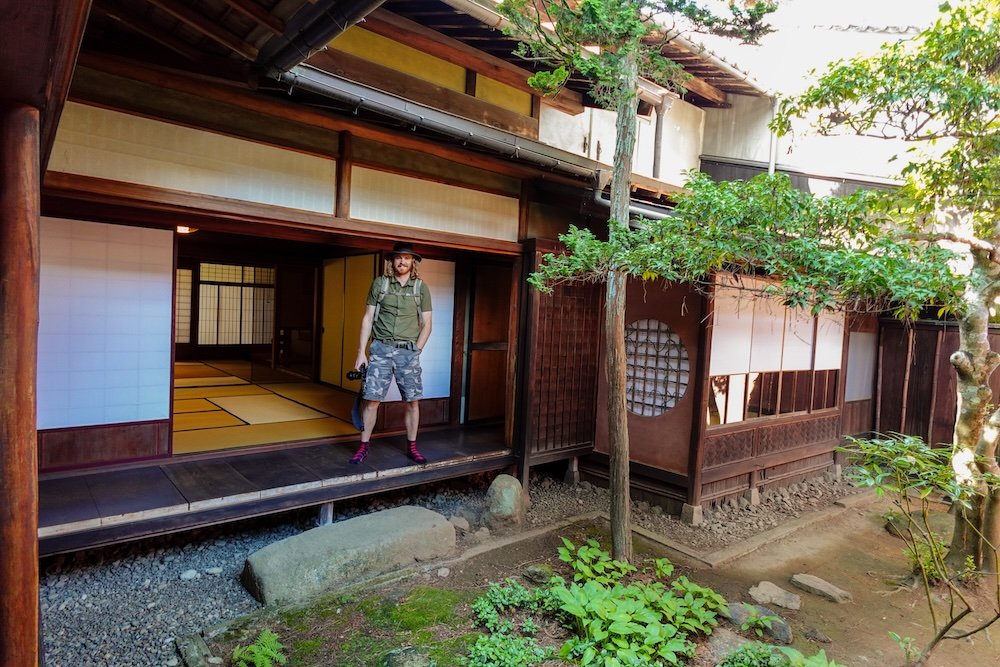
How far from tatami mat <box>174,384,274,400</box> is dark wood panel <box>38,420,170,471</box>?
3.10 meters

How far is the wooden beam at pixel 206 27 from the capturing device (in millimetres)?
3010

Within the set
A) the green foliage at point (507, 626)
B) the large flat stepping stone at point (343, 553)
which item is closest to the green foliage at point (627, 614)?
the green foliage at point (507, 626)

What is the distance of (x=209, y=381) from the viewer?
910 centimetres

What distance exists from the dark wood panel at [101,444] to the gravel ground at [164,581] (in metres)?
0.87

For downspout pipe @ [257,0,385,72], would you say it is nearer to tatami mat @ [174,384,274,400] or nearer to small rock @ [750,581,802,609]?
small rock @ [750,581,802,609]

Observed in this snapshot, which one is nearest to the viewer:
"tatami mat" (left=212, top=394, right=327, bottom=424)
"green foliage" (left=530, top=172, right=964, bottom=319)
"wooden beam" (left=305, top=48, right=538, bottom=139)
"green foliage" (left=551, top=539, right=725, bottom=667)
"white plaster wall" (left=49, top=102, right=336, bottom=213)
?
"green foliage" (left=551, top=539, right=725, bottom=667)

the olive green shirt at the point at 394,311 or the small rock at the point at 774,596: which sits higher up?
the olive green shirt at the point at 394,311

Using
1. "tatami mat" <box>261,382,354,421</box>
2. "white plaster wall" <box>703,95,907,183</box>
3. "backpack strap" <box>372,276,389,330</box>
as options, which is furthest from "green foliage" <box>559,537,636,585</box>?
"white plaster wall" <box>703,95,907,183</box>

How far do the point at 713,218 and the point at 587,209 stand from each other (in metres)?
2.30

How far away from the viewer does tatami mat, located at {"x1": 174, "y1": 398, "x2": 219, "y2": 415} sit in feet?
22.5

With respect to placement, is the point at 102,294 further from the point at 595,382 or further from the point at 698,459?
the point at 698,459

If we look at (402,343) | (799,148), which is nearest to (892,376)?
(799,148)

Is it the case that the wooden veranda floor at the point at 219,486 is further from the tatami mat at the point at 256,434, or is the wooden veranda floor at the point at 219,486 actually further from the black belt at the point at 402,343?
the black belt at the point at 402,343

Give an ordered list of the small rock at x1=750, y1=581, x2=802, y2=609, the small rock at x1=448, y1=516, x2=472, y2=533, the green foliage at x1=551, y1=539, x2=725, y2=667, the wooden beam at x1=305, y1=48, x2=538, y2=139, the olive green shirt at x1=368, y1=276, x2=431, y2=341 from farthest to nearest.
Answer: the olive green shirt at x1=368, y1=276, x2=431, y2=341 → the small rock at x1=448, y1=516, x2=472, y2=533 → the wooden beam at x1=305, y1=48, x2=538, y2=139 → the small rock at x1=750, y1=581, x2=802, y2=609 → the green foliage at x1=551, y1=539, x2=725, y2=667
